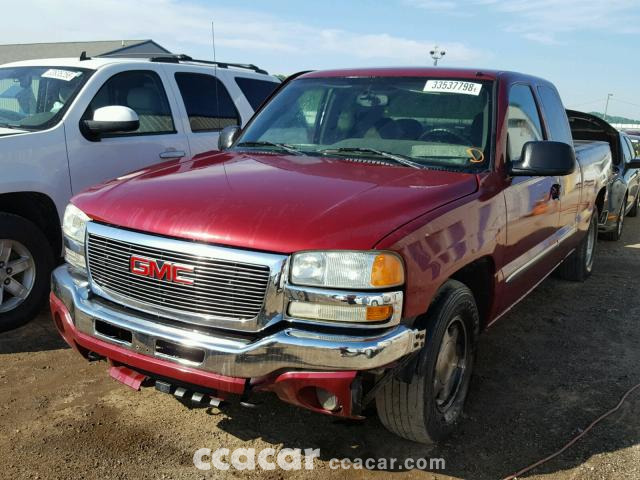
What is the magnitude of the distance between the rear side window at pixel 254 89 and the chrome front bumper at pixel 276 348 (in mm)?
3887

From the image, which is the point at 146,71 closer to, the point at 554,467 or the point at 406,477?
the point at 406,477

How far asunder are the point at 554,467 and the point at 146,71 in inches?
168

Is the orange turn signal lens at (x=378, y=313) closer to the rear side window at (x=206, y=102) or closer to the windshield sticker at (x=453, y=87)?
the windshield sticker at (x=453, y=87)

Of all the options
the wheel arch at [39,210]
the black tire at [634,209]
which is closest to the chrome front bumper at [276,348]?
the wheel arch at [39,210]

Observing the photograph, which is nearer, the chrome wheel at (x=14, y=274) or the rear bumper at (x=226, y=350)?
the rear bumper at (x=226, y=350)

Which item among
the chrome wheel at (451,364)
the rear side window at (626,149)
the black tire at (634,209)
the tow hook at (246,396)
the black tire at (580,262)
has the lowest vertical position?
the black tire at (634,209)

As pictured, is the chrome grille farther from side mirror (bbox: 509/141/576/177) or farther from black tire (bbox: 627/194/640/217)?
black tire (bbox: 627/194/640/217)

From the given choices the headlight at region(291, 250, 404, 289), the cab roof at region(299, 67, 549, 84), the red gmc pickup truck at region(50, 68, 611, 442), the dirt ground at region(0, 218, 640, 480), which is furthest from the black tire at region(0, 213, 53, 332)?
the headlight at region(291, 250, 404, 289)

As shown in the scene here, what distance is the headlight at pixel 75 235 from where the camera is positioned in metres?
2.85

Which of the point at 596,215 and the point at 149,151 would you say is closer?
the point at 149,151

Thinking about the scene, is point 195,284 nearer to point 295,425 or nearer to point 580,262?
point 295,425

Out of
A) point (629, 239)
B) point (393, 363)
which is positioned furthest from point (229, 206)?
point (629, 239)

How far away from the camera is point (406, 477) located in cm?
276

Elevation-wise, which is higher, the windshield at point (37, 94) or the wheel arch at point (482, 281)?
the windshield at point (37, 94)
